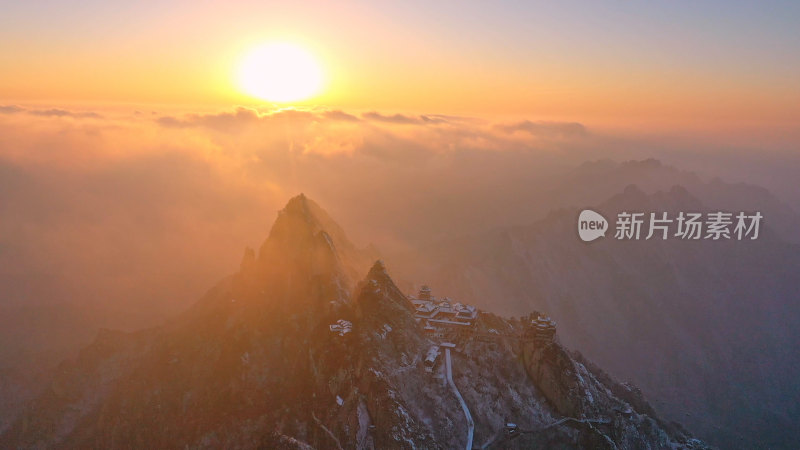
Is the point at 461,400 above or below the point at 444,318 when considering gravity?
below

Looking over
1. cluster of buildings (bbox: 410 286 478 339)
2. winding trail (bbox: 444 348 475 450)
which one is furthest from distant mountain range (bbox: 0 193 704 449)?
→ cluster of buildings (bbox: 410 286 478 339)

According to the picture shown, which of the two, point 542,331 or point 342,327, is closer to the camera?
point 342,327

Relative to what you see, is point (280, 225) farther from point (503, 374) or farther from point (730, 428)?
point (730, 428)

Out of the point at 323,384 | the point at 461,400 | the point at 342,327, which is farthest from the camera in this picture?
the point at 342,327

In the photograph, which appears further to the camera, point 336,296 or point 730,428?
point 730,428

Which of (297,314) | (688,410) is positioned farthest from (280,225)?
(688,410)

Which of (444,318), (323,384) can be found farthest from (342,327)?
(444,318)

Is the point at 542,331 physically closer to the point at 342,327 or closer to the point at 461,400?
the point at 461,400

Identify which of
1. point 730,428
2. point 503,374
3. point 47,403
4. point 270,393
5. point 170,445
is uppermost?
point 503,374
